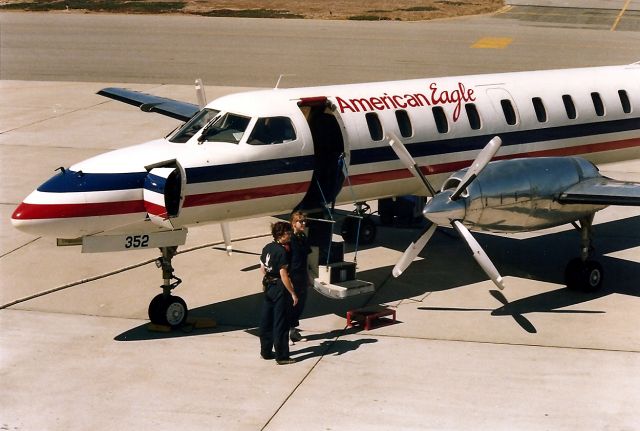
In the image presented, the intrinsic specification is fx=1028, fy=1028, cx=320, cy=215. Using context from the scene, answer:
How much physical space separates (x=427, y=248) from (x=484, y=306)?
3.24 meters

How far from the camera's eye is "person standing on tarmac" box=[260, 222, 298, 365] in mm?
13477

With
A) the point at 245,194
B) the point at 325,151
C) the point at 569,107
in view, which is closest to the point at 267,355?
the point at 245,194

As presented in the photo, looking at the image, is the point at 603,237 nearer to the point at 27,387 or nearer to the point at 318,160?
the point at 318,160

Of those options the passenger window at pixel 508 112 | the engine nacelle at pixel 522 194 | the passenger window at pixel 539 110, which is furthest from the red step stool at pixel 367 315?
the passenger window at pixel 539 110

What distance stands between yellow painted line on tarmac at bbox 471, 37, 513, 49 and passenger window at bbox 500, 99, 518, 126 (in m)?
27.4

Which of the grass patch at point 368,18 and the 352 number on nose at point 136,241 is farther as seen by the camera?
the grass patch at point 368,18

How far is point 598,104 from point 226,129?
7421mm

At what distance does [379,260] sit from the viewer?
1809cm

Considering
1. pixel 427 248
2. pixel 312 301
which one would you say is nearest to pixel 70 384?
pixel 312 301

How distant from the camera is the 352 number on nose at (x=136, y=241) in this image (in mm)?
14617

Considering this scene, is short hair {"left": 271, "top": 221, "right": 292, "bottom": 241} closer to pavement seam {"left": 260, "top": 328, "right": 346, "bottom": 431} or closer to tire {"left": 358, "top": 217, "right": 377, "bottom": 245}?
pavement seam {"left": 260, "top": 328, "right": 346, "bottom": 431}

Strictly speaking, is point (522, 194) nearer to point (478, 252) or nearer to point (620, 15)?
point (478, 252)

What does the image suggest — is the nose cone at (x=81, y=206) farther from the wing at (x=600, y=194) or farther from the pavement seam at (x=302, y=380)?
the wing at (x=600, y=194)

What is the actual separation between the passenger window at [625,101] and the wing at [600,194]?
3861 millimetres
